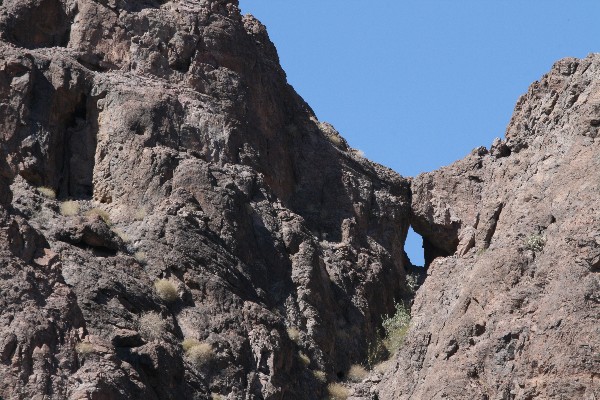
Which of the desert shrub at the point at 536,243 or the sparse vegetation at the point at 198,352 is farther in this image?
the sparse vegetation at the point at 198,352

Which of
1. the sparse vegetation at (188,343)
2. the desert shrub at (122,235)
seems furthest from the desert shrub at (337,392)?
the desert shrub at (122,235)

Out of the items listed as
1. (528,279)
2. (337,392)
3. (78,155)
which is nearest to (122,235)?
(78,155)

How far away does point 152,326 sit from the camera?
119 feet

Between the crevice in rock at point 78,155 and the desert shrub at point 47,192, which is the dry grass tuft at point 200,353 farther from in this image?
the crevice in rock at point 78,155

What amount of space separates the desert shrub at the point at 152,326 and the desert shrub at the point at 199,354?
0.74 metres

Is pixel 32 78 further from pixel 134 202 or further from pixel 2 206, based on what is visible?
pixel 2 206

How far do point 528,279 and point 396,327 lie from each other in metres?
9.52

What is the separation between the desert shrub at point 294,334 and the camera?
40188mm

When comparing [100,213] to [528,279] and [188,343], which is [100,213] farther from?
[528,279]

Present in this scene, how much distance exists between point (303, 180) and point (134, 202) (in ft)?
25.2

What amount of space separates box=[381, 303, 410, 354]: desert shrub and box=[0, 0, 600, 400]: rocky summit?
0.06 metres

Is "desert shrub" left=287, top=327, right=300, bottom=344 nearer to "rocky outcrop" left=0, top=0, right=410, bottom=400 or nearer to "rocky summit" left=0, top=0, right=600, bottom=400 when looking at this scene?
"rocky outcrop" left=0, top=0, right=410, bottom=400

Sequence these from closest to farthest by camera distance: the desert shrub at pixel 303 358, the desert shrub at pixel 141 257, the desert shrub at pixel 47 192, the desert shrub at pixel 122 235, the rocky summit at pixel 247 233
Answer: the rocky summit at pixel 247 233, the desert shrub at pixel 141 257, the desert shrub at pixel 122 235, the desert shrub at pixel 303 358, the desert shrub at pixel 47 192

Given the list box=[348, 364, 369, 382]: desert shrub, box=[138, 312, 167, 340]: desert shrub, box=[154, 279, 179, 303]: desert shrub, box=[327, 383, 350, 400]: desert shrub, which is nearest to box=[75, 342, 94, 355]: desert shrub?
box=[138, 312, 167, 340]: desert shrub
